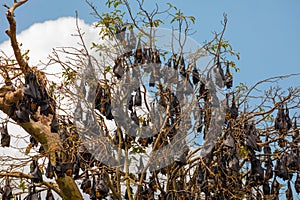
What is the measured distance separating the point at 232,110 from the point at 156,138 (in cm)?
121

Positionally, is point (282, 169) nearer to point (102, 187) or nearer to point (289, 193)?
point (289, 193)

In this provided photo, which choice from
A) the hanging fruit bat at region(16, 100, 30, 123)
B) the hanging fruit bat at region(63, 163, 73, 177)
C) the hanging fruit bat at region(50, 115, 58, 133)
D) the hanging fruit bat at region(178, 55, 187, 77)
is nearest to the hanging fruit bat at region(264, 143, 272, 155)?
the hanging fruit bat at region(178, 55, 187, 77)

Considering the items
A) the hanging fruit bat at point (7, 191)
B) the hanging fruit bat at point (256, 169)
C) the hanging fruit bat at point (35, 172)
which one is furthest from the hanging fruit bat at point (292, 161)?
the hanging fruit bat at point (7, 191)

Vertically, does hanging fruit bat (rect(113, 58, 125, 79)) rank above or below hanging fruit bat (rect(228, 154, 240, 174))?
above

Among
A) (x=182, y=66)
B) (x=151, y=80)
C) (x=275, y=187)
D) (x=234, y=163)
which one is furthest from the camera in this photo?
(x=151, y=80)

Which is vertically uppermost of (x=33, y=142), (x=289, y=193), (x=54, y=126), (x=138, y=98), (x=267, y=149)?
(x=138, y=98)

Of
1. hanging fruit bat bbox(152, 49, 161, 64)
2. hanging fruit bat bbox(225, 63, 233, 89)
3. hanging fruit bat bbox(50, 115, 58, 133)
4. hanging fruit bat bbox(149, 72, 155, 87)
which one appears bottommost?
hanging fruit bat bbox(50, 115, 58, 133)

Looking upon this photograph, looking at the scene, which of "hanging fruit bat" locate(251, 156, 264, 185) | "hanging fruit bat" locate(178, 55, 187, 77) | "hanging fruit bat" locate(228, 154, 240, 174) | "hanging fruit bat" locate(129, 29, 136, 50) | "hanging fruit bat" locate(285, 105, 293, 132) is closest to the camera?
"hanging fruit bat" locate(228, 154, 240, 174)

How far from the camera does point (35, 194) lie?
8.08 m

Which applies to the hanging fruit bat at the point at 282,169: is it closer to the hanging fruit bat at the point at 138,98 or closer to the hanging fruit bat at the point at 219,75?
the hanging fruit bat at the point at 219,75

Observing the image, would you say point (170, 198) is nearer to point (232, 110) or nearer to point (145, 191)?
point (145, 191)

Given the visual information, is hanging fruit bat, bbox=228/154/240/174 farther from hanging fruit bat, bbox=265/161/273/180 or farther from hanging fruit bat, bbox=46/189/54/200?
hanging fruit bat, bbox=46/189/54/200

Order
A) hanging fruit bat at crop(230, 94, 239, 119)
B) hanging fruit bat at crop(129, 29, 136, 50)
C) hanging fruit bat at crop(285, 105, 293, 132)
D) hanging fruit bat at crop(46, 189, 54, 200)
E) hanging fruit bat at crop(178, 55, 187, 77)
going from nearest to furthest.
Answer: hanging fruit bat at crop(230, 94, 239, 119), hanging fruit bat at crop(285, 105, 293, 132), hanging fruit bat at crop(178, 55, 187, 77), hanging fruit bat at crop(129, 29, 136, 50), hanging fruit bat at crop(46, 189, 54, 200)

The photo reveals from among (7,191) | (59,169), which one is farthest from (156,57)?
(7,191)
